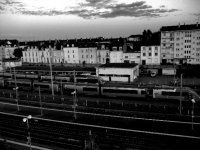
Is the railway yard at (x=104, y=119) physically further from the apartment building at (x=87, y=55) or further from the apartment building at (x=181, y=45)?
the apartment building at (x=87, y=55)

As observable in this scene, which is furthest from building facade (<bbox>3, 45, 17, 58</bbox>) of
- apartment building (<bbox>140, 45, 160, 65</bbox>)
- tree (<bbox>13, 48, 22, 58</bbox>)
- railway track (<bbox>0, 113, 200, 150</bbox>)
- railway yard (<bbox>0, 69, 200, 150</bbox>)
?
railway track (<bbox>0, 113, 200, 150</bbox>)

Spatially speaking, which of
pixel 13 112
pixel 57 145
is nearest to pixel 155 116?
pixel 57 145

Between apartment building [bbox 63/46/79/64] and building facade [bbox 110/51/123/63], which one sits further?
apartment building [bbox 63/46/79/64]

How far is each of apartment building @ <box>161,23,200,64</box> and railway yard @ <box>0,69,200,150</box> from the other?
2666 centimetres

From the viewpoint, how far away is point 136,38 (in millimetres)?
106938

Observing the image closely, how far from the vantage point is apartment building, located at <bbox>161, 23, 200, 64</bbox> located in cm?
7331

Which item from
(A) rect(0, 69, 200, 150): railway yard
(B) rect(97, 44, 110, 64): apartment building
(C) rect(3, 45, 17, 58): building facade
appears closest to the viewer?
(A) rect(0, 69, 200, 150): railway yard

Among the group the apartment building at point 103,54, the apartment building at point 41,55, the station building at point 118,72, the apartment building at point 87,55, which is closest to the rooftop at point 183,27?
the apartment building at point 103,54

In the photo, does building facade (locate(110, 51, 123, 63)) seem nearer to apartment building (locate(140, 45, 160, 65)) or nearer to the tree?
apartment building (locate(140, 45, 160, 65))

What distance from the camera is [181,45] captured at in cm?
7512

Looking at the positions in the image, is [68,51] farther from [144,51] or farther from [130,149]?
[130,149]

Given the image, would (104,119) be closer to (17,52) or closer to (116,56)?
(116,56)

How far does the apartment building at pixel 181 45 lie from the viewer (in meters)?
73.3

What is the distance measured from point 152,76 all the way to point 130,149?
151 ft
